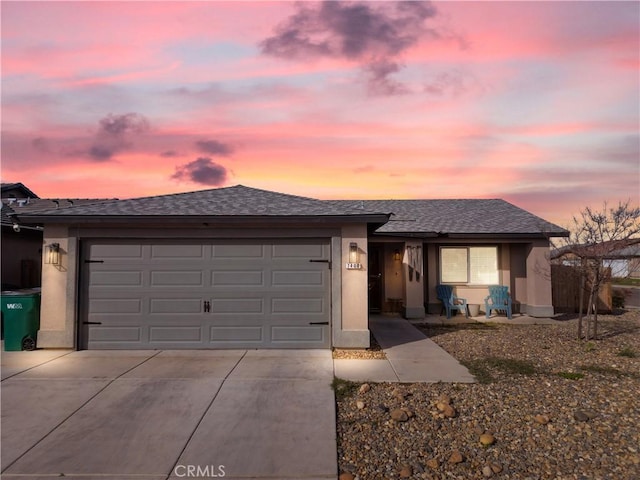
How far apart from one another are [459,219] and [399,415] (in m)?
11.6

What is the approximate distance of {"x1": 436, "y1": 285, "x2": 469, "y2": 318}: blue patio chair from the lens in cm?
1318

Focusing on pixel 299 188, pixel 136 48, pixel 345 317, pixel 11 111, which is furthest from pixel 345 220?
pixel 299 188

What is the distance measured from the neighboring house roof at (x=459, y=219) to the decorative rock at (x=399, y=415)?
8319mm

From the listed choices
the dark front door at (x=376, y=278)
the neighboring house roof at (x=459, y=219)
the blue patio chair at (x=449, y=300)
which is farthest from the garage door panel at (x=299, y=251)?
the blue patio chair at (x=449, y=300)

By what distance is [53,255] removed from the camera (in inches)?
331

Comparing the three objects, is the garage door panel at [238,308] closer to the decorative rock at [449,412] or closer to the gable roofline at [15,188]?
the decorative rock at [449,412]

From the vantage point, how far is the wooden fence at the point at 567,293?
1450 centimetres

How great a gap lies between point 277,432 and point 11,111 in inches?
502

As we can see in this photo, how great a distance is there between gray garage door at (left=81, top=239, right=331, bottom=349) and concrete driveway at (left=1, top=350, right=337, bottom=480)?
91 centimetres

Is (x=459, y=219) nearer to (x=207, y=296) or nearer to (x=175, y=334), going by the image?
(x=207, y=296)

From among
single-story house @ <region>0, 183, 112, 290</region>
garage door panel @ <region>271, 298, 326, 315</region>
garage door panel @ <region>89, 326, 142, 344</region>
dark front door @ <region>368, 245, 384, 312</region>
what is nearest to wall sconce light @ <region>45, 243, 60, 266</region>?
garage door panel @ <region>89, 326, 142, 344</region>

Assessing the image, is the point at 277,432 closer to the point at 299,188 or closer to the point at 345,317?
the point at 345,317

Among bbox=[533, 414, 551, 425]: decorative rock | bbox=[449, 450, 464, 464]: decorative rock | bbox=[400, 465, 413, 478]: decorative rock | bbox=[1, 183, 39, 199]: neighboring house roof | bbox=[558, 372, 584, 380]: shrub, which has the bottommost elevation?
bbox=[400, 465, 413, 478]: decorative rock

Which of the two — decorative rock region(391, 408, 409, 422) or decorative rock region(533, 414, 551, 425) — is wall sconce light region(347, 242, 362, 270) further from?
decorative rock region(533, 414, 551, 425)
